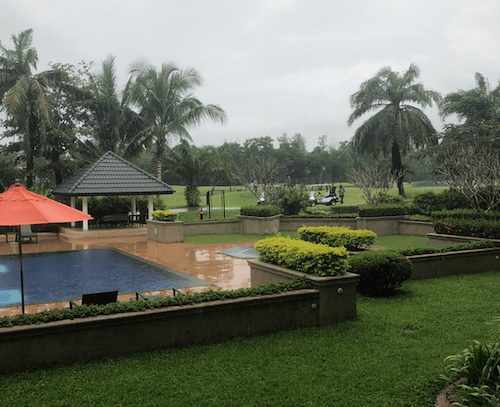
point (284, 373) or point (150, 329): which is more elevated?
point (150, 329)

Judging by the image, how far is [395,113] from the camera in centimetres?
3831

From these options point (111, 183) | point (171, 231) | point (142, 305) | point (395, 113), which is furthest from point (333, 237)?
point (395, 113)

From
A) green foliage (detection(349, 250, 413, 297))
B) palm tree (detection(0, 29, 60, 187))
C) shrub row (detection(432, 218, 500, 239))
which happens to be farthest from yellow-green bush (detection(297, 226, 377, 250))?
palm tree (detection(0, 29, 60, 187))

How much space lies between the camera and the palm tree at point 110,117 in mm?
A: 32625

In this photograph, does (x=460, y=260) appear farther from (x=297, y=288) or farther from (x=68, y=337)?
(x=68, y=337)

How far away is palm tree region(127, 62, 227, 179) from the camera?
105ft

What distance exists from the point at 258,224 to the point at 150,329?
16195 mm

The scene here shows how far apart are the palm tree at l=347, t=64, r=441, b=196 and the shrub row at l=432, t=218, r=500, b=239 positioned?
2373 cm

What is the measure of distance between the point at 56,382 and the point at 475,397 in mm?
4279

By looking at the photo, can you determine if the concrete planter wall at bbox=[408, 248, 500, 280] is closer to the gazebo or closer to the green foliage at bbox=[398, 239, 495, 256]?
the green foliage at bbox=[398, 239, 495, 256]

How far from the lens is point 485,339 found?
645 cm

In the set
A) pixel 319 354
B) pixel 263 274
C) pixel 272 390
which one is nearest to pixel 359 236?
pixel 263 274

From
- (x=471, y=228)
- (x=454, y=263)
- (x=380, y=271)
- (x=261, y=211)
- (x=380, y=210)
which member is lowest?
(x=454, y=263)

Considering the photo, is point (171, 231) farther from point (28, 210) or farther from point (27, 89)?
point (27, 89)
